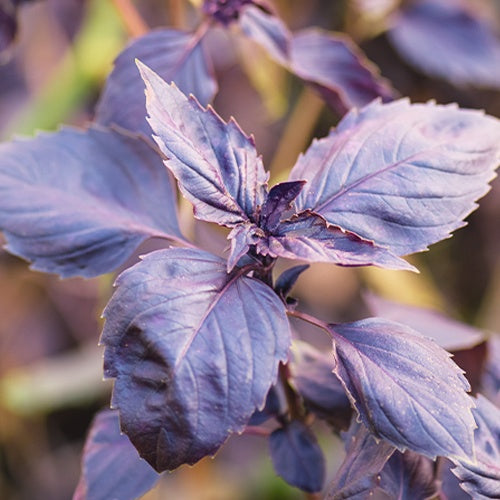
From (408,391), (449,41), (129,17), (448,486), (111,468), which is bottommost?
(111,468)

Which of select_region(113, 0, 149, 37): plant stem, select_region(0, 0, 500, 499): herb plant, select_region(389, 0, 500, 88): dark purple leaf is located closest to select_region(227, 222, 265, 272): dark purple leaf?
select_region(0, 0, 500, 499): herb plant

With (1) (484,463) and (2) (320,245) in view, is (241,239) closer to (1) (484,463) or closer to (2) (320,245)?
(2) (320,245)

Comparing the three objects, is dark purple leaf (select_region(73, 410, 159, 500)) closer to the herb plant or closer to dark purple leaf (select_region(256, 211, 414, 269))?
the herb plant

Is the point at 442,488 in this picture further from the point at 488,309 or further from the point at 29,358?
the point at 29,358

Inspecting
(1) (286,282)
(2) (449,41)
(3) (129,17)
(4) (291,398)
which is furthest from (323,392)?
(2) (449,41)

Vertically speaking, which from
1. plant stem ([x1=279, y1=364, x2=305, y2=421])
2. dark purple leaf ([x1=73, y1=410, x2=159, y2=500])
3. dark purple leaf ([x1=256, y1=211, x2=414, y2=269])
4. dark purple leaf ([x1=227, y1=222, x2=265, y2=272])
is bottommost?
dark purple leaf ([x1=73, y1=410, x2=159, y2=500])

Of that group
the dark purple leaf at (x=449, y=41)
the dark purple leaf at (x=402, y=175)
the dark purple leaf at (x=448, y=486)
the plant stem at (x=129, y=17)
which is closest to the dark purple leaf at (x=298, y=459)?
the dark purple leaf at (x=448, y=486)
